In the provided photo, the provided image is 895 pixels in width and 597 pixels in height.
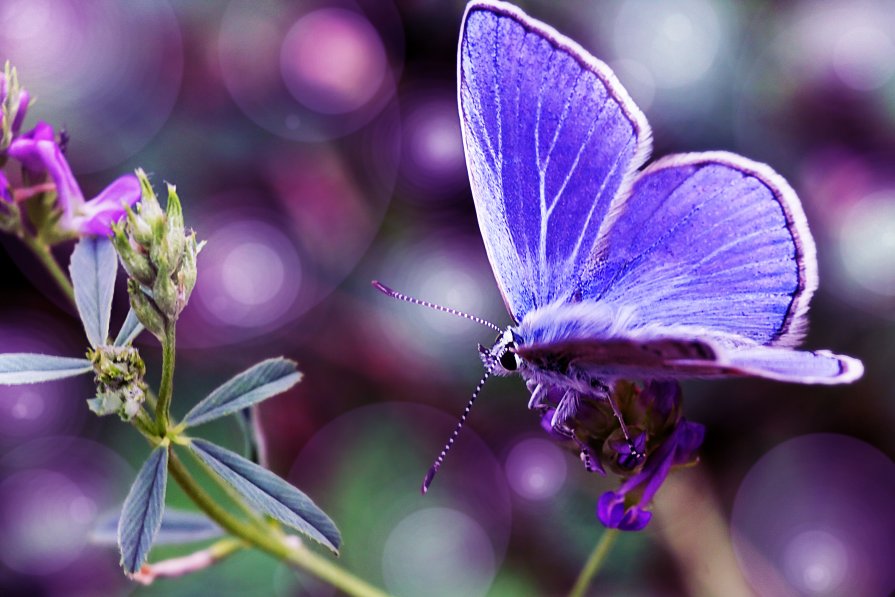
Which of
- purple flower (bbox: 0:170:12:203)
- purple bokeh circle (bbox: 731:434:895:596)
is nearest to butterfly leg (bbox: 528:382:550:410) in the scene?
purple flower (bbox: 0:170:12:203)

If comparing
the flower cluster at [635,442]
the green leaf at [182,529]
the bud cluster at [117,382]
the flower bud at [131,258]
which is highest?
the flower bud at [131,258]

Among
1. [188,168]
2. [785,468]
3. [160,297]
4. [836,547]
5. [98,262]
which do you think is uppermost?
[160,297]

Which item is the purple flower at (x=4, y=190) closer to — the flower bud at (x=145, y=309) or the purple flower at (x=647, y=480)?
the flower bud at (x=145, y=309)

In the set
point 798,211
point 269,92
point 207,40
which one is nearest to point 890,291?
point 798,211

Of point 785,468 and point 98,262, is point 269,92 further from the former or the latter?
point 785,468

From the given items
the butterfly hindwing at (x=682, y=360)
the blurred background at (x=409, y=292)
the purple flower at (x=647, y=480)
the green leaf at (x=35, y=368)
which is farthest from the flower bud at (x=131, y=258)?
the blurred background at (x=409, y=292)
